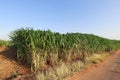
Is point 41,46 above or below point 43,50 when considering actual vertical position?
above

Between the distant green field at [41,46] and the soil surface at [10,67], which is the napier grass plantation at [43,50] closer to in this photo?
the distant green field at [41,46]

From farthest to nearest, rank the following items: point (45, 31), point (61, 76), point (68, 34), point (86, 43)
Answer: point (86, 43), point (68, 34), point (45, 31), point (61, 76)

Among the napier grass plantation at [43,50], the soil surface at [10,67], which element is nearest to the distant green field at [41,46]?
the napier grass plantation at [43,50]

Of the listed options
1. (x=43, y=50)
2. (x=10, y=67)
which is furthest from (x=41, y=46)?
(x=10, y=67)

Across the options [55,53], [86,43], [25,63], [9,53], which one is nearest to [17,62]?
[25,63]

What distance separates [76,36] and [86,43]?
2920 millimetres

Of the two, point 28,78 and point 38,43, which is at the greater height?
point 38,43

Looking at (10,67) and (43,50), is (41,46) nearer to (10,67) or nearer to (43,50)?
(43,50)

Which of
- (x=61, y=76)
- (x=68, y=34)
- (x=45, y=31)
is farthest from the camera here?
(x=68, y=34)

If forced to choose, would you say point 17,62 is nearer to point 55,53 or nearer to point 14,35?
point 14,35

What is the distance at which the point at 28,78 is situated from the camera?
424 inches

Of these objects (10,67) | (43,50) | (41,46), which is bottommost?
(10,67)

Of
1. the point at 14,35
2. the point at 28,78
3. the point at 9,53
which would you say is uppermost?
the point at 14,35

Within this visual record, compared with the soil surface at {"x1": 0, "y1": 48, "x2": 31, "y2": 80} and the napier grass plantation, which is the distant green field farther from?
the soil surface at {"x1": 0, "y1": 48, "x2": 31, "y2": 80}
